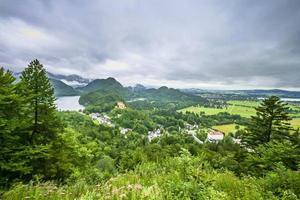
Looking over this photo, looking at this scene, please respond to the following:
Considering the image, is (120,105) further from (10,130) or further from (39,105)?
(10,130)

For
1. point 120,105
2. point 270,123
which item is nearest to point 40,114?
point 270,123

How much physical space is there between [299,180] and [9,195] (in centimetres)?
551

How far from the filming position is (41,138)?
581 inches

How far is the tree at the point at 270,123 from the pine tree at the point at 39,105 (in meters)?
15.6

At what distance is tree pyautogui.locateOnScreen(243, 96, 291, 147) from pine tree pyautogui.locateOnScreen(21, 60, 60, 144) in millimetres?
15610

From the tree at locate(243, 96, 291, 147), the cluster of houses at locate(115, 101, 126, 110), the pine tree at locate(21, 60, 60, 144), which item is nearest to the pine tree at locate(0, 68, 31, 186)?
the pine tree at locate(21, 60, 60, 144)

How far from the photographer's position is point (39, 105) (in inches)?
574

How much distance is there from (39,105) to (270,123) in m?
17.5

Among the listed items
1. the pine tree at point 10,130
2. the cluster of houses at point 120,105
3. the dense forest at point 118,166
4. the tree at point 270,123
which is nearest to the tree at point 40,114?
the dense forest at point 118,166

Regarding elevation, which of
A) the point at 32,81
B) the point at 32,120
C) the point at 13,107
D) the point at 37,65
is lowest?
the point at 32,120

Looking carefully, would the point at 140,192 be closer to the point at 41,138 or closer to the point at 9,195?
the point at 9,195

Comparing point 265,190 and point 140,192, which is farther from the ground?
point 140,192

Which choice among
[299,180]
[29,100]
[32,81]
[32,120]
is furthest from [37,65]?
[299,180]

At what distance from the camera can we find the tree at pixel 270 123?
1841 centimetres
